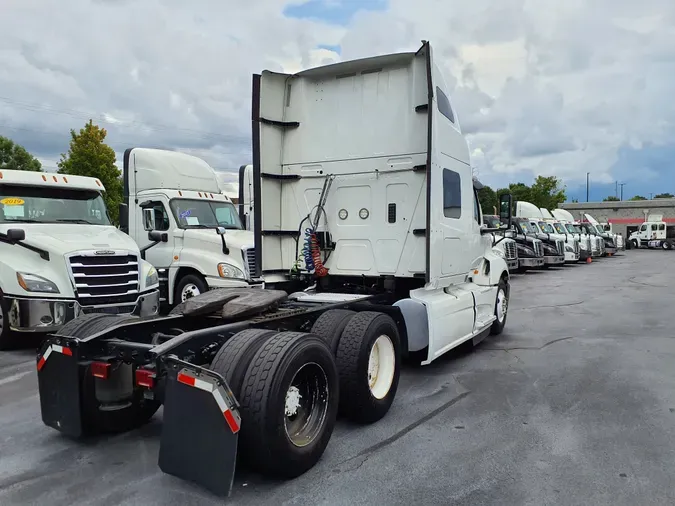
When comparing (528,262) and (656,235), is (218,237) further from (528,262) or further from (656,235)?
(656,235)

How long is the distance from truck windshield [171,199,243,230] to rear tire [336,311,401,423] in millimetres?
6560

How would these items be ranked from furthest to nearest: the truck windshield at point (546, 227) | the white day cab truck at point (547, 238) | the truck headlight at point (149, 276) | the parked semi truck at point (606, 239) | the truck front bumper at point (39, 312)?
the parked semi truck at point (606, 239)
the truck windshield at point (546, 227)
the white day cab truck at point (547, 238)
the truck headlight at point (149, 276)
the truck front bumper at point (39, 312)

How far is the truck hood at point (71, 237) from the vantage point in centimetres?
769

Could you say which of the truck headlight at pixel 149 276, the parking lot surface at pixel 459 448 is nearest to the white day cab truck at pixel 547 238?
the parking lot surface at pixel 459 448

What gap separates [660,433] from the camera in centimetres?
463

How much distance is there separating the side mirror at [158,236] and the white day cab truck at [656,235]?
5150 centimetres

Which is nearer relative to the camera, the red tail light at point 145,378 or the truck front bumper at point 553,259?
the red tail light at point 145,378

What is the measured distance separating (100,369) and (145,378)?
→ 1.35 ft

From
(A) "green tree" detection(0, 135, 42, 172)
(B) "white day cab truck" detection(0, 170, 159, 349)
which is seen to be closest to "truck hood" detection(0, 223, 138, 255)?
(B) "white day cab truck" detection(0, 170, 159, 349)

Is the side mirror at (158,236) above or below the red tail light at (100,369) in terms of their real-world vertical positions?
above

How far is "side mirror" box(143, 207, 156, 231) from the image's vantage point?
10.4 m

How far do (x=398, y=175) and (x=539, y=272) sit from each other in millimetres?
19808

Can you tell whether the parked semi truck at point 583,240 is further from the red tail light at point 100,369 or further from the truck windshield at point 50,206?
the red tail light at point 100,369

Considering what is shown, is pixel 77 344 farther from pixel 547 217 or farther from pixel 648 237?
pixel 648 237
